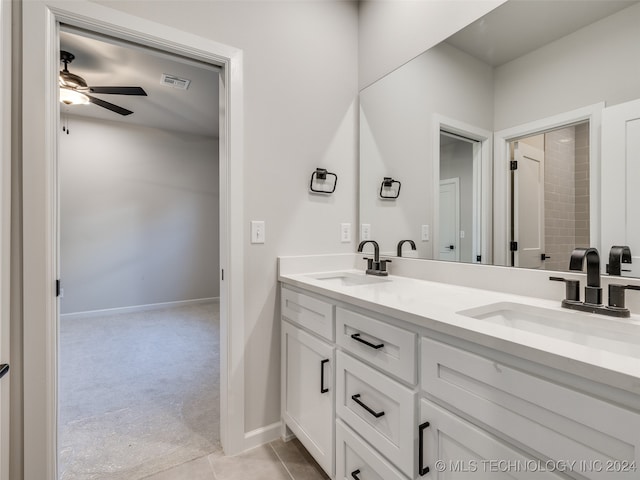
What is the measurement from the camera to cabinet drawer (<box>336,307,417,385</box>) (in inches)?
36.0

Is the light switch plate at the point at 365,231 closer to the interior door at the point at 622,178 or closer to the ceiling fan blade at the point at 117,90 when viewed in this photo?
the interior door at the point at 622,178

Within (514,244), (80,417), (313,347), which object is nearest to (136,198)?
(80,417)

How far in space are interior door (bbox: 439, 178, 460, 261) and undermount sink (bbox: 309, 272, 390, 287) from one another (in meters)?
0.35

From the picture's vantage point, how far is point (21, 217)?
3.86ft

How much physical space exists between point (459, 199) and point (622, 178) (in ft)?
1.96

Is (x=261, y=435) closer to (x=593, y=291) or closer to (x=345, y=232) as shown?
(x=345, y=232)

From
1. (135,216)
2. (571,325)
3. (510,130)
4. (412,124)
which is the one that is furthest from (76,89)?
(571,325)

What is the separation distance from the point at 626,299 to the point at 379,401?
2.76 ft

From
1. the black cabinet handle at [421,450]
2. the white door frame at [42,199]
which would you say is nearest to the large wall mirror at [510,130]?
the black cabinet handle at [421,450]

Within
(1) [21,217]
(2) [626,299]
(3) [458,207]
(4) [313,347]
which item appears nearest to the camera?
(2) [626,299]

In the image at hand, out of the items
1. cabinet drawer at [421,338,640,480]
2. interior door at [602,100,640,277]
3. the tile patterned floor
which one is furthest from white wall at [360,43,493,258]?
the tile patterned floor

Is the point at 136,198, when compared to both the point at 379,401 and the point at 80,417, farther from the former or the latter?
the point at 379,401

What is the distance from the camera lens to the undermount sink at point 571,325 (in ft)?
2.73

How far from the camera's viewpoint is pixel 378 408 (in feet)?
3.38
